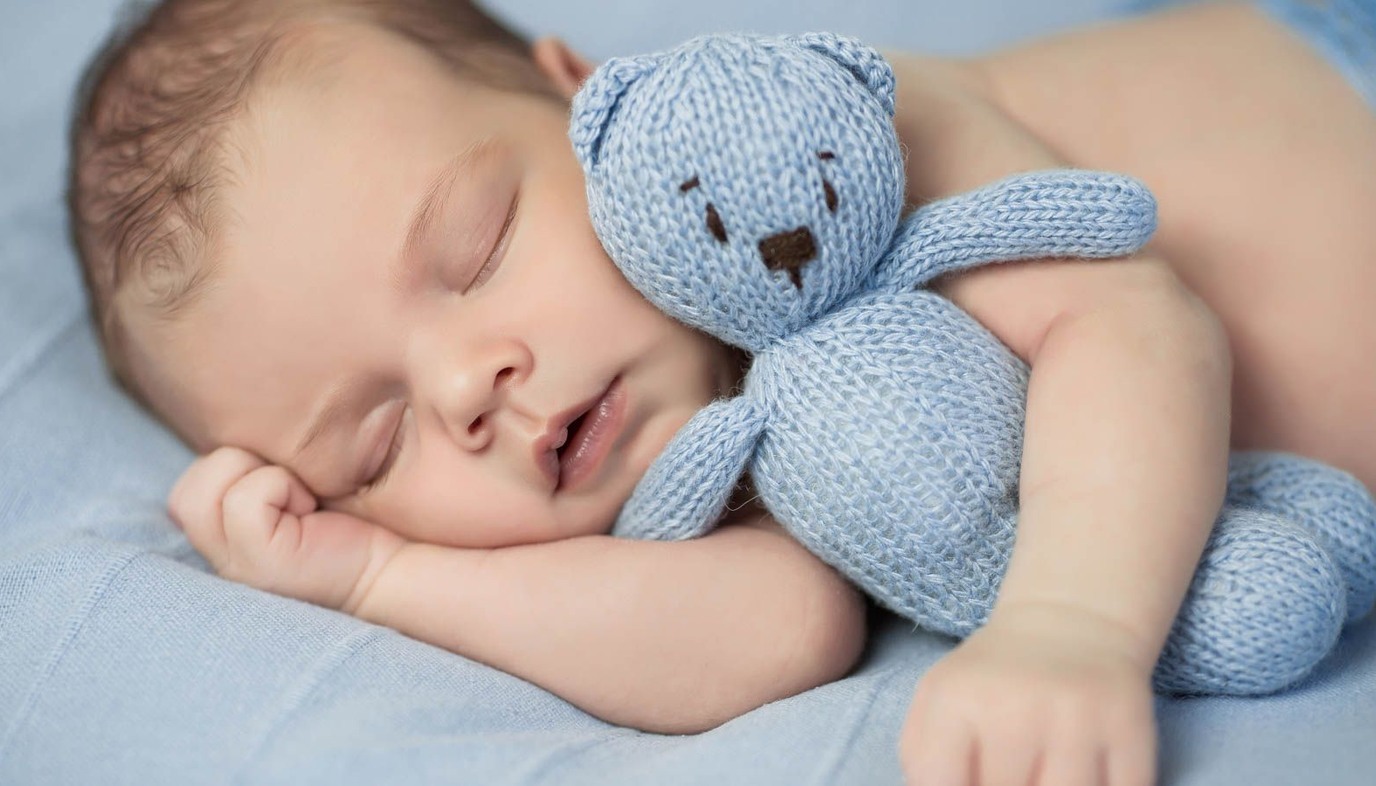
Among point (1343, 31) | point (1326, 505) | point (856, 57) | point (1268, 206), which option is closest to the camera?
point (856, 57)

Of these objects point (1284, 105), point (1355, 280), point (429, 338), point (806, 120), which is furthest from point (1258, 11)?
point (429, 338)

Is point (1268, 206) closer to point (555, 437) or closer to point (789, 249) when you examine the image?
point (789, 249)

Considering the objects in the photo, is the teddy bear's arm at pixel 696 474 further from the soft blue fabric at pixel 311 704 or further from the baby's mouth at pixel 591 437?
the soft blue fabric at pixel 311 704

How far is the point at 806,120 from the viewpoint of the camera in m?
0.95

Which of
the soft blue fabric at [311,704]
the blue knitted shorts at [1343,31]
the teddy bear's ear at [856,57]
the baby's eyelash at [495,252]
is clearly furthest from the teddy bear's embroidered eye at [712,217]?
the blue knitted shorts at [1343,31]

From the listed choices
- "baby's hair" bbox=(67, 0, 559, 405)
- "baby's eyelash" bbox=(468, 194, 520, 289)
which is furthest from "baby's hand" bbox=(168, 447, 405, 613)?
"baby's eyelash" bbox=(468, 194, 520, 289)

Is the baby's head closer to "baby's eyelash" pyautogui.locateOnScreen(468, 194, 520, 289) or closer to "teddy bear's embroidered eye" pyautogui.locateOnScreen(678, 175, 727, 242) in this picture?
"baby's eyelash" pyautogui.locateOnScreen(468, 194, 520, 289)

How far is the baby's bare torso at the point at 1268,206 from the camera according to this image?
1341mm

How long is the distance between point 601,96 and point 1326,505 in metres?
0.74

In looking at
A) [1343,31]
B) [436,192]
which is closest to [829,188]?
[436,192]

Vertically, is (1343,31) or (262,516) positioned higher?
(1343,31)

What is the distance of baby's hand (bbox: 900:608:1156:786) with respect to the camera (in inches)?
31.7

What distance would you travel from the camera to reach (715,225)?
98 cm

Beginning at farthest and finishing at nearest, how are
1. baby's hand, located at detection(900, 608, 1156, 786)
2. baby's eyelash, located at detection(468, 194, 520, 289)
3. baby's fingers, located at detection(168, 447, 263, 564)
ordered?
1. baby's fingers, located at detection(168, 447, 263, 564)
2. baby's eyelash, located at detection(468, 194, 520, 289)
3. baby's hand, located at detection(900, 608, 1156, 786)
